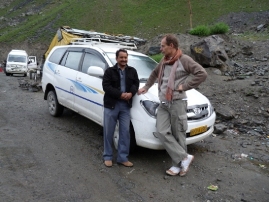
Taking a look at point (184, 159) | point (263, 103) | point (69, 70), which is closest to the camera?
point (184, 159)

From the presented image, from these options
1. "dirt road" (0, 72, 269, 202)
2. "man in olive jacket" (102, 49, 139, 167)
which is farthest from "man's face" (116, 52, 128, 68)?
"dirt road" (0, 72, 269, 202)

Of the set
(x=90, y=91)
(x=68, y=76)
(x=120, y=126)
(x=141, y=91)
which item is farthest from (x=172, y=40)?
(x=68, y=76)

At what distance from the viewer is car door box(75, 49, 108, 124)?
18.6 feet

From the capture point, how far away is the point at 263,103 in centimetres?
826

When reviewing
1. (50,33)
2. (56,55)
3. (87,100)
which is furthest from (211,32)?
(50,33)

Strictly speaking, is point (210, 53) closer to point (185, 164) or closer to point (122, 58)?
point (122, 58)

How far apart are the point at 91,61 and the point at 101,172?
249 centimetres

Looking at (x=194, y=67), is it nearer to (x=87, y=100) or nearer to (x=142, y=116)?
(x=142, y=116)

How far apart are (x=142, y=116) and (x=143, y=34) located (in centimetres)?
2993

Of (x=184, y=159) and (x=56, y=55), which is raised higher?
(x=56, y=55)

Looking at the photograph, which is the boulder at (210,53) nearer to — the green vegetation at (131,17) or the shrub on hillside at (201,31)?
the shrub on hillside at (201,31)

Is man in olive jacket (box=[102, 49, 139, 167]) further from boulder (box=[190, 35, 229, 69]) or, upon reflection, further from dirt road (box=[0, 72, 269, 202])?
boulder (box=[190, 35, 229, 69])

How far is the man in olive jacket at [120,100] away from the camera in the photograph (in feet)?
15.4

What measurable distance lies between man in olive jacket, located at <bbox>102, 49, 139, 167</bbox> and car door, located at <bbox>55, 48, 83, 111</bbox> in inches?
69.1
